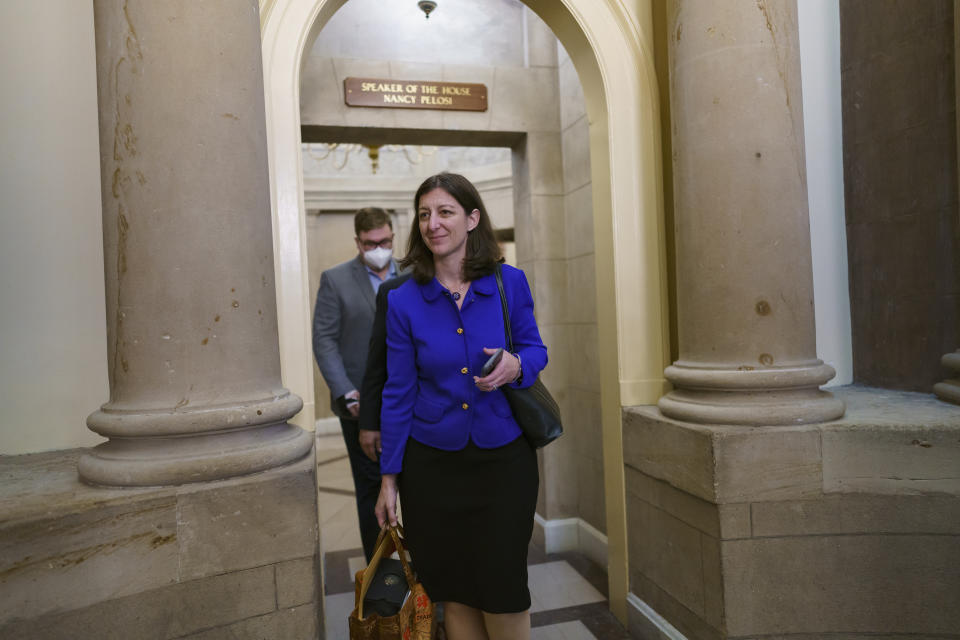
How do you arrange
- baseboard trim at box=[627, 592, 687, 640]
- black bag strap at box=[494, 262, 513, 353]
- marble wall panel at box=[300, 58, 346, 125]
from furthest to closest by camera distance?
marble wall panel at box=[300, 58, 346, 125] < baseboard trim at box=[627, 592, 687, 640] < black bag strap at box=[494, 262, 513, 353]

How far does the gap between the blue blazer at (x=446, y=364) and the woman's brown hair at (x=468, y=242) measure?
0.04 metres

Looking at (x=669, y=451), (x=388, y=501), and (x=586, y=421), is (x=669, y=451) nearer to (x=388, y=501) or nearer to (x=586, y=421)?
(x=388, y=501)

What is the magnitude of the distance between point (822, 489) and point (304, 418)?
2.07 metres

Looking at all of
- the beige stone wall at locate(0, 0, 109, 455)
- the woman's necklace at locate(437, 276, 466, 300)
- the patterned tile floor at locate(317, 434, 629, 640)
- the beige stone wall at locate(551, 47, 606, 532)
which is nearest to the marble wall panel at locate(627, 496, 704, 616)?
the patterned tile floor at locate(317, 434, 629, 640)

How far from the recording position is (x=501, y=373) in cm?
182

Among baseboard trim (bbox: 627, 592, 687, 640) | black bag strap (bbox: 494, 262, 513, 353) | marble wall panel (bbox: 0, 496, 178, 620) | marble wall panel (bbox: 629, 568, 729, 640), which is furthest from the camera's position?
baseboard trim (bbox: 627, 592, 687, 640)

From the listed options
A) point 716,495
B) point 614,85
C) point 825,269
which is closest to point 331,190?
point 614,85

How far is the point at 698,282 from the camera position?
2.59 m

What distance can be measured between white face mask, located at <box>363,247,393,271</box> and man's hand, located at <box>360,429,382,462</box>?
1.28 m

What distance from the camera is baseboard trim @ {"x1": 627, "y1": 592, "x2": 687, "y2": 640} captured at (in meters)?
2.69

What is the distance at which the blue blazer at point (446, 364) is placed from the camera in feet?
6.46

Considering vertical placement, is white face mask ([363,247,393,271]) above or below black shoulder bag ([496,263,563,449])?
above

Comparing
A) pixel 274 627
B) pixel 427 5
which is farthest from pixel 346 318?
pixel 427 5

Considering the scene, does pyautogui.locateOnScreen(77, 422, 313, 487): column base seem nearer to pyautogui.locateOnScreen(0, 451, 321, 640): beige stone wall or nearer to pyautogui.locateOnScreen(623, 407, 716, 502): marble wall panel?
pyautogui.locateOnScreen(0, 451, 321, 640): beige stone wall
